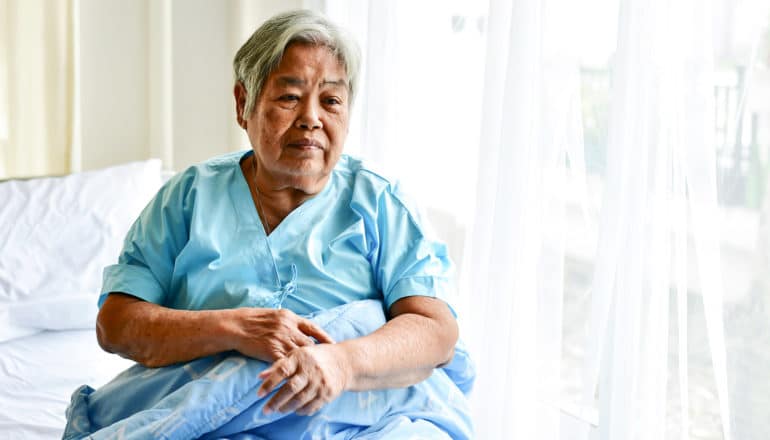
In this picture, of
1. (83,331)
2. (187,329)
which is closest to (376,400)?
(187,329)

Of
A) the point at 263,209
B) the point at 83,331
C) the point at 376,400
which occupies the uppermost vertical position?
the point at 263,209

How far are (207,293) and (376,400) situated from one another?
35 cm

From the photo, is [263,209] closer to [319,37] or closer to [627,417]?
[319,37]

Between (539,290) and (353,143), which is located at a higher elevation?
(353,143)

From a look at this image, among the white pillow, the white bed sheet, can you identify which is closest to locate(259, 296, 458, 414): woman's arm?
the white bed sheet

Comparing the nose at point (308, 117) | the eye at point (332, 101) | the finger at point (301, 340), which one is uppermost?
the eye at point (332, 101)

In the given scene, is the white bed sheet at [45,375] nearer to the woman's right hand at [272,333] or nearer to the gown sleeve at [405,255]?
the woman's right hand at [272,333]

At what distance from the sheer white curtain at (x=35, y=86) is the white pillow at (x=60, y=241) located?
0.91 ft

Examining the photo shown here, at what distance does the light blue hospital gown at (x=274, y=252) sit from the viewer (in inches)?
59.7

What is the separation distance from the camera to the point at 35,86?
272 cm

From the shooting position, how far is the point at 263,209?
1.61m

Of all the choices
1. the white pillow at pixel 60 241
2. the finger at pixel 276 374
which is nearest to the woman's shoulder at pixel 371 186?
the finger at pixel 276 374

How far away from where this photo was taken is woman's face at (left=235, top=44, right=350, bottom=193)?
154 cm

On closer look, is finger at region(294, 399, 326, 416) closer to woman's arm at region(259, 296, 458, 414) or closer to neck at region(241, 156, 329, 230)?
woman's arm at region(259, 296, 458, 414)
